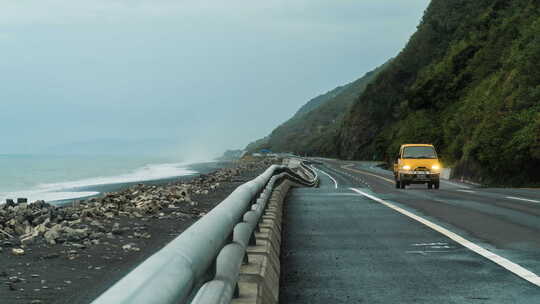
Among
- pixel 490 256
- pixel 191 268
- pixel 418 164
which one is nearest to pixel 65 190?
pixel 418 164

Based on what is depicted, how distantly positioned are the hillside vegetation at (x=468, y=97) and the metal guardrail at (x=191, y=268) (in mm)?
36117

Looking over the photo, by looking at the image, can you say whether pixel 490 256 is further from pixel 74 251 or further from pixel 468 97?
pixel 468 97

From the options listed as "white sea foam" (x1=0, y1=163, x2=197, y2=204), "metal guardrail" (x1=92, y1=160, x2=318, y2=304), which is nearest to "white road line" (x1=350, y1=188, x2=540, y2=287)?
"metal guardrail" (x1=92, y1=160, x2=318, y2=304)

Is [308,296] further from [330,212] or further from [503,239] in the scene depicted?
[330,212]

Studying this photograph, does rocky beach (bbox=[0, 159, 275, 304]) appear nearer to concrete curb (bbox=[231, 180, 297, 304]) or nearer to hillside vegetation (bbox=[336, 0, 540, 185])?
concrete curb (bbox=[231, 180, 297, 304])

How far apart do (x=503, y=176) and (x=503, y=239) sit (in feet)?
123

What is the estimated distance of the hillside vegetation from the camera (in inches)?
1762

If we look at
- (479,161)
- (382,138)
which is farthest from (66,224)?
(382,138)

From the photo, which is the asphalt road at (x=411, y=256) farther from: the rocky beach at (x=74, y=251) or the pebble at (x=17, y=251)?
the pebble at (x=17, y=251)

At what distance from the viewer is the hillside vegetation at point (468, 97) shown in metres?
44.8

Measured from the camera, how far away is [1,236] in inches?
360

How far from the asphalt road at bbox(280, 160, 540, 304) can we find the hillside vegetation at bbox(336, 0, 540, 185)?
90.0 feet

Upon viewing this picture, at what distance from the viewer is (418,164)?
3453 cm

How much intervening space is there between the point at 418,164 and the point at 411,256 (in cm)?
2634
